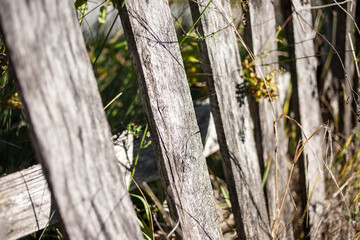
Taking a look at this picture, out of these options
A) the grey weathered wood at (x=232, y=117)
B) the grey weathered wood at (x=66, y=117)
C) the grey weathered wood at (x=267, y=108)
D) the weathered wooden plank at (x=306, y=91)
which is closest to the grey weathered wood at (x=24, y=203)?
the grey weathered wood at (x=66, y=117)

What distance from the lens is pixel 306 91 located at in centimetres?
164

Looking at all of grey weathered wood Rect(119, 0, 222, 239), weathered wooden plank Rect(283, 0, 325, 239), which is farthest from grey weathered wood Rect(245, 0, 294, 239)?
grey weathered wood Rect(119, 0, 222, 239)

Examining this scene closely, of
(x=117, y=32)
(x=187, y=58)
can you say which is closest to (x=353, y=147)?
(x=187, y=58)

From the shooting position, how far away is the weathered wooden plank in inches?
59.1

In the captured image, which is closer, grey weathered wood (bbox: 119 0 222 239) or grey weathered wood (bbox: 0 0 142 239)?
grey weathered wood (bbox: 0 0 142 239)

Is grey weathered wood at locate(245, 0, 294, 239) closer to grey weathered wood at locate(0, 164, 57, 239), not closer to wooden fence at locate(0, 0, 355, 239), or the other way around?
wooden fence at locate(0, 0, 355, 239)

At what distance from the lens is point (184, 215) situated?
1.03 meters

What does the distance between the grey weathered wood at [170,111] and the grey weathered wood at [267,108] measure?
0.42 meters

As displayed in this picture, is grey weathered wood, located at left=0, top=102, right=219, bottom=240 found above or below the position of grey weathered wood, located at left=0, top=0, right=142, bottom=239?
below

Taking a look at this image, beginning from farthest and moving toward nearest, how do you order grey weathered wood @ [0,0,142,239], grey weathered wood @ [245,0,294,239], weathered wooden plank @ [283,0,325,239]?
weathered wooden plank @ [283,0,325,239] → grey weathered wood @ [245,0,294,239] → grey weathered wood @ [0,0,142,239]

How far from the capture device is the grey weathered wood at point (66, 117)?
0.65m

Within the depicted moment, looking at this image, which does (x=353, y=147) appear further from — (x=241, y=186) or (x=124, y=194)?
(x=124, y=194)

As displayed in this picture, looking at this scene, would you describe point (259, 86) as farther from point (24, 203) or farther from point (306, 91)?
point (24, 203)

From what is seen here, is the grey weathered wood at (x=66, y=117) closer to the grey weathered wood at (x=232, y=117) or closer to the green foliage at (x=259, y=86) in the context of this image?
the grey weathered wood at (x=232, y=117)
